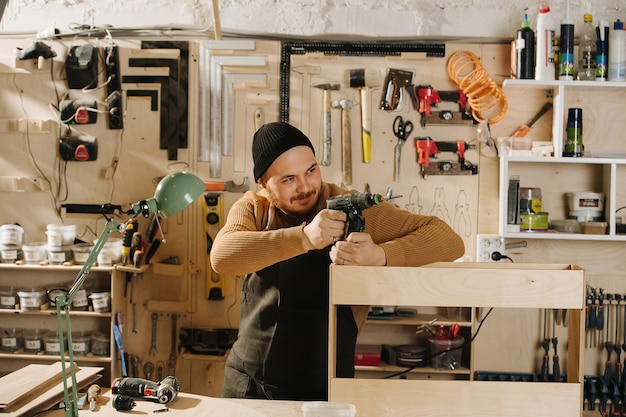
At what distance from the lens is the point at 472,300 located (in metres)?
1.82

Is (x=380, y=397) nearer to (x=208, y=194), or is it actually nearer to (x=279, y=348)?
(x=279, y=348)

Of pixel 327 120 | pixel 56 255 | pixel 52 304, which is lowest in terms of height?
pixel 52 304

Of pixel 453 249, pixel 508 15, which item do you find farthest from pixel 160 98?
pixel 453 249

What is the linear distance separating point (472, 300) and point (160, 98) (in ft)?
9.20

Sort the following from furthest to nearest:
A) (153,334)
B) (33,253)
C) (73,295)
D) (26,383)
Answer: (153,334), (33,253), (26,383), (73,295)

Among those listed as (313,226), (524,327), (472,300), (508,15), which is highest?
(508,15)

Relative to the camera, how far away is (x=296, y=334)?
240 cm

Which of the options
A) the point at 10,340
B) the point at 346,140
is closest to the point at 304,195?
the point at 346,140

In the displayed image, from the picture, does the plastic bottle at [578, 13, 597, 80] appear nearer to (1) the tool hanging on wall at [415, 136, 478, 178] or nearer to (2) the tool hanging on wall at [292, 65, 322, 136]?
(1) the tool hanging on wall at [415, 136, 478, 178]

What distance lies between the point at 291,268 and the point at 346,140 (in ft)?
5.62

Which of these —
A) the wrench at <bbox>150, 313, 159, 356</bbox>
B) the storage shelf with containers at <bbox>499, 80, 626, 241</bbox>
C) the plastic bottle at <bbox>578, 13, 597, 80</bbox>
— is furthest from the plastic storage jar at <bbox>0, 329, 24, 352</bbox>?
the plastic bottle at <bbox>578, 13, 597, 80</bbox>

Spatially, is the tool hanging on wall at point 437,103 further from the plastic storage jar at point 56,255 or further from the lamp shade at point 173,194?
the lamp shade at point 173,194

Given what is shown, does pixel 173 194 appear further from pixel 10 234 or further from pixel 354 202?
pixel 10 234

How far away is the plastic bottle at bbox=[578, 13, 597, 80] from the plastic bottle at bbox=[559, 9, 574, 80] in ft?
0.38
